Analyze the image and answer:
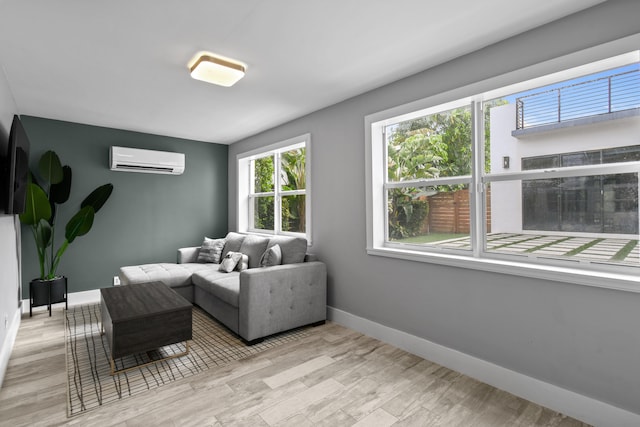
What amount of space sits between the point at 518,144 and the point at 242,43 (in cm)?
210

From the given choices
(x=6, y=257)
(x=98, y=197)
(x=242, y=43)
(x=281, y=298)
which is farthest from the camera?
(x=98, y=197)

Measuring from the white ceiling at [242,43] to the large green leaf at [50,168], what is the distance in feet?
1.99

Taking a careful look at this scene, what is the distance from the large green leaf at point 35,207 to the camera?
3.49 m

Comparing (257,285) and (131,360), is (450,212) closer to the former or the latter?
(257,285)

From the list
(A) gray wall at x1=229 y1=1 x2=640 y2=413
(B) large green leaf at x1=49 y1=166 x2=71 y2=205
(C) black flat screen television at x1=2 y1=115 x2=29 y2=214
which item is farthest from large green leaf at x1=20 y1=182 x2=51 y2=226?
(A) gray wall at x1=229 y1=1 x2=640 y2=413

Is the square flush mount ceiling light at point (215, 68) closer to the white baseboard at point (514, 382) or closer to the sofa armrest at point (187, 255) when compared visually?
the white baseboard at point (514, 382)

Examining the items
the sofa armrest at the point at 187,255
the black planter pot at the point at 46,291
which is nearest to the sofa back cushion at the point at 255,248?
the sofa armrest at the point at 187,255

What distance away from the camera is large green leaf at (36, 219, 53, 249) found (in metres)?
3.86

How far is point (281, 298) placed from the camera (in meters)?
3.16

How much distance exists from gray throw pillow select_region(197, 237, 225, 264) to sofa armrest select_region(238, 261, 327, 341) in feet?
5.83

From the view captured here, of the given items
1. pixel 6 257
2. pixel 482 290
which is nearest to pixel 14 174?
pixel 6 257

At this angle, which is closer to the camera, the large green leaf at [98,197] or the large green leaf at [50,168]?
the large green leaf at [50,168]

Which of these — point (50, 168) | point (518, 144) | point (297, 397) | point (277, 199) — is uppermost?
point (50, 168)

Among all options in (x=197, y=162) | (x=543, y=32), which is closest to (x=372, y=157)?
(x=543, y=32)
